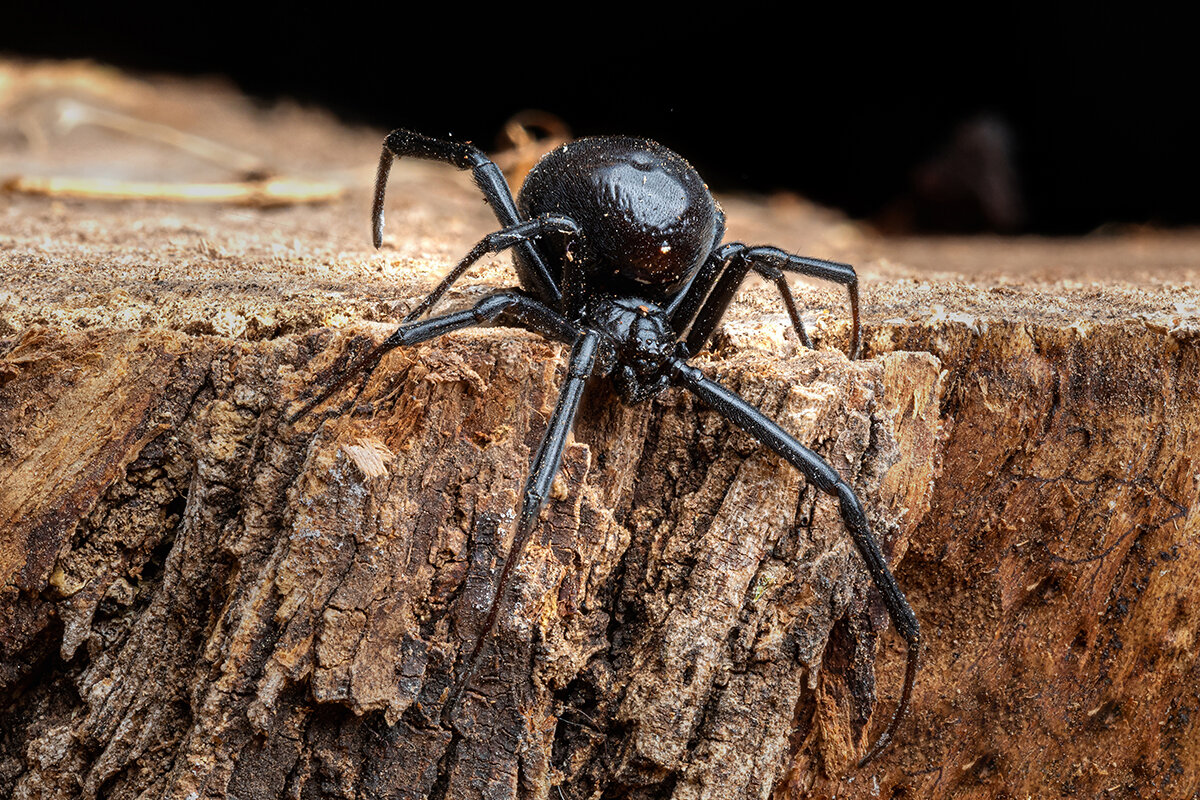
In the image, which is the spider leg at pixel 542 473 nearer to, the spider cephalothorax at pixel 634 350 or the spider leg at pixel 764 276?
the spider cephalothorax at pixel 634 350

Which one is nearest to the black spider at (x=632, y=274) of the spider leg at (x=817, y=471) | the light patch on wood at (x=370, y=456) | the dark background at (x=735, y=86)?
the spider leg at (x=817, y=471)

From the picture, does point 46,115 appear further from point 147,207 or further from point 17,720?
point 17,720

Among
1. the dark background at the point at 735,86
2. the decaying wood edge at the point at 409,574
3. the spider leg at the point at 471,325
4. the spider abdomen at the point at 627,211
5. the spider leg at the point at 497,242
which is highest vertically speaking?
the dark background at the point at 735,86

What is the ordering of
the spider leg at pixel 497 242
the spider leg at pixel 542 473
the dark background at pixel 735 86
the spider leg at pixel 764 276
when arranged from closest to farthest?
the spider leg at pixel 542 473, the spider leg at pixel 497 242, the spider leg at pixel 764 276, the dark background at pixel 735 86

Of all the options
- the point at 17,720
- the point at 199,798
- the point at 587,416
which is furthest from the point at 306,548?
the point at 17,720

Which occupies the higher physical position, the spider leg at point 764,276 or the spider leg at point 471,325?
the spider leg at point 764,276

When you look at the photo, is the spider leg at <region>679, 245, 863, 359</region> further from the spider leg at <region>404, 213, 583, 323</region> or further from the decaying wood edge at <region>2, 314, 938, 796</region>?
the spider leg at <region>404, 213, 583, 323</region>

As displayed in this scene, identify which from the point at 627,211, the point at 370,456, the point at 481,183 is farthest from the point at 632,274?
the point at 370,456
